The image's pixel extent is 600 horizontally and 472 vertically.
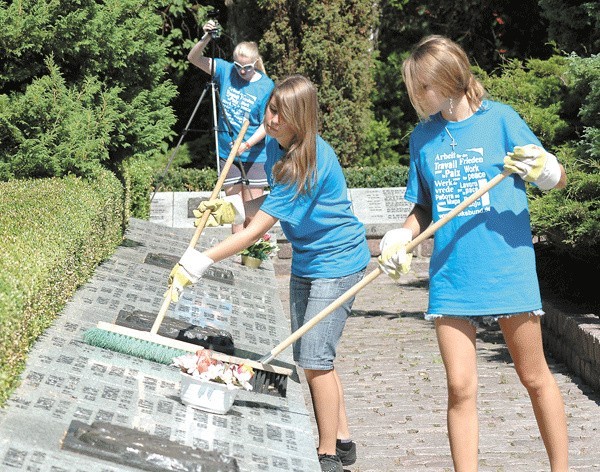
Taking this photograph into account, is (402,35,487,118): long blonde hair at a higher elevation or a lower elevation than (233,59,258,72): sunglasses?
lower

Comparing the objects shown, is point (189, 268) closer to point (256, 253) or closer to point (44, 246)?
point (44, 246)

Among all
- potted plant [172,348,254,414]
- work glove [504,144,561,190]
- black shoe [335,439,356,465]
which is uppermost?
work glove [504,144,561,190]

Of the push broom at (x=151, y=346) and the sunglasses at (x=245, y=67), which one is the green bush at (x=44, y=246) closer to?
the push broom at (x=151, y=346)

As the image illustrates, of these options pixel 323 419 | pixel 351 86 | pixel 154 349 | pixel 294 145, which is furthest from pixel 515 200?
pixel 351 86

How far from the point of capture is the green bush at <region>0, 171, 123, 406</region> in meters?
4.08

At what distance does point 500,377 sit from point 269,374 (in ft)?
8.16

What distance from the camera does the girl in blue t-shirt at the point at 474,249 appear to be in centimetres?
409

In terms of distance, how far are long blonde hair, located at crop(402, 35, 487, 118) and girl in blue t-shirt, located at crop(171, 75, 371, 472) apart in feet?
1.99

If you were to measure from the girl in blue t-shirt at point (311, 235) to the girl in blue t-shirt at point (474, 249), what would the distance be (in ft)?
1.65

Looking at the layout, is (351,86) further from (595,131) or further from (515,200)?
(515,200)

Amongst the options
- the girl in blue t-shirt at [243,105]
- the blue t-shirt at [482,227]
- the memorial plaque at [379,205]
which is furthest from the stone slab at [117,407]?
the memorial plaque at [379,205]

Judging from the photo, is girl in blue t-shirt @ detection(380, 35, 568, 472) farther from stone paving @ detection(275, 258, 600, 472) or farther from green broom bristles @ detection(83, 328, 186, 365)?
green broom bristles @ detection(83, 328, 186, 365)

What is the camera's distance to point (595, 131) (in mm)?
7156

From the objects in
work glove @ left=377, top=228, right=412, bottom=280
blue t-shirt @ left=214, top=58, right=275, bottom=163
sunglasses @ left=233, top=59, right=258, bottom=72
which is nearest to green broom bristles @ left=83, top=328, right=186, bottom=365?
work glove @ left=377, top=228, right=412, bottom=280
